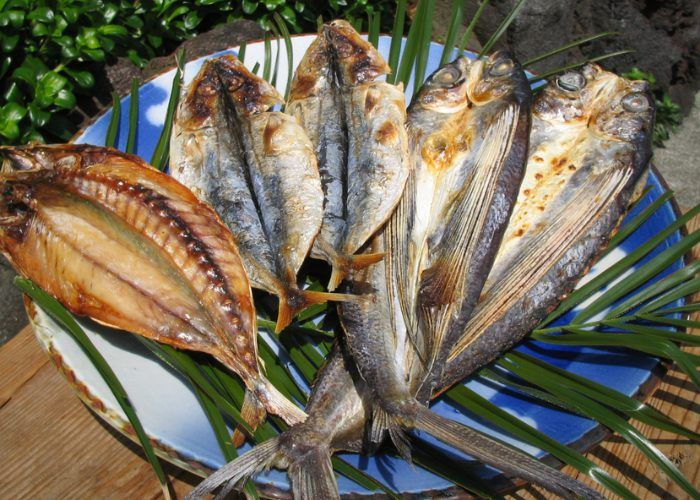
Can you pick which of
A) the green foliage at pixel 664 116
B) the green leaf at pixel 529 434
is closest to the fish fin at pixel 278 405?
the green leaf at pixel 529 434

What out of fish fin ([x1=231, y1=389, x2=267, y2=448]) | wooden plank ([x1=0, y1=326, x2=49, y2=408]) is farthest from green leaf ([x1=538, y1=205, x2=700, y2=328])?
wooden plank ([x1=0, y1=326, x2=49, y2=408])

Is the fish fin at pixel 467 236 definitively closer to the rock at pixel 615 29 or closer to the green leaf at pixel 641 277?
the green leaf at pixel 641 277

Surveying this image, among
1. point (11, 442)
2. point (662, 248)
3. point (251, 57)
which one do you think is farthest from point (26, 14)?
point (662, 248)

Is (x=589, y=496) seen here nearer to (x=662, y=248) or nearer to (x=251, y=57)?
(x=662, y=248)

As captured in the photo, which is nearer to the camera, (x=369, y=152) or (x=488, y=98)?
(x=369, y=152)

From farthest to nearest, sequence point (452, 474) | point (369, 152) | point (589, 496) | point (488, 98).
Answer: point (488, 98) → point (369, 152) → point (452, 474) → point (589, 496)

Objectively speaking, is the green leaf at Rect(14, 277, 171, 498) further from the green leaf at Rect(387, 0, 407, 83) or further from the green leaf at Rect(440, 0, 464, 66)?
the green leaf at Rect(440, 0, 464, 66)

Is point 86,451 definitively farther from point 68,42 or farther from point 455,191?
point 68,42
